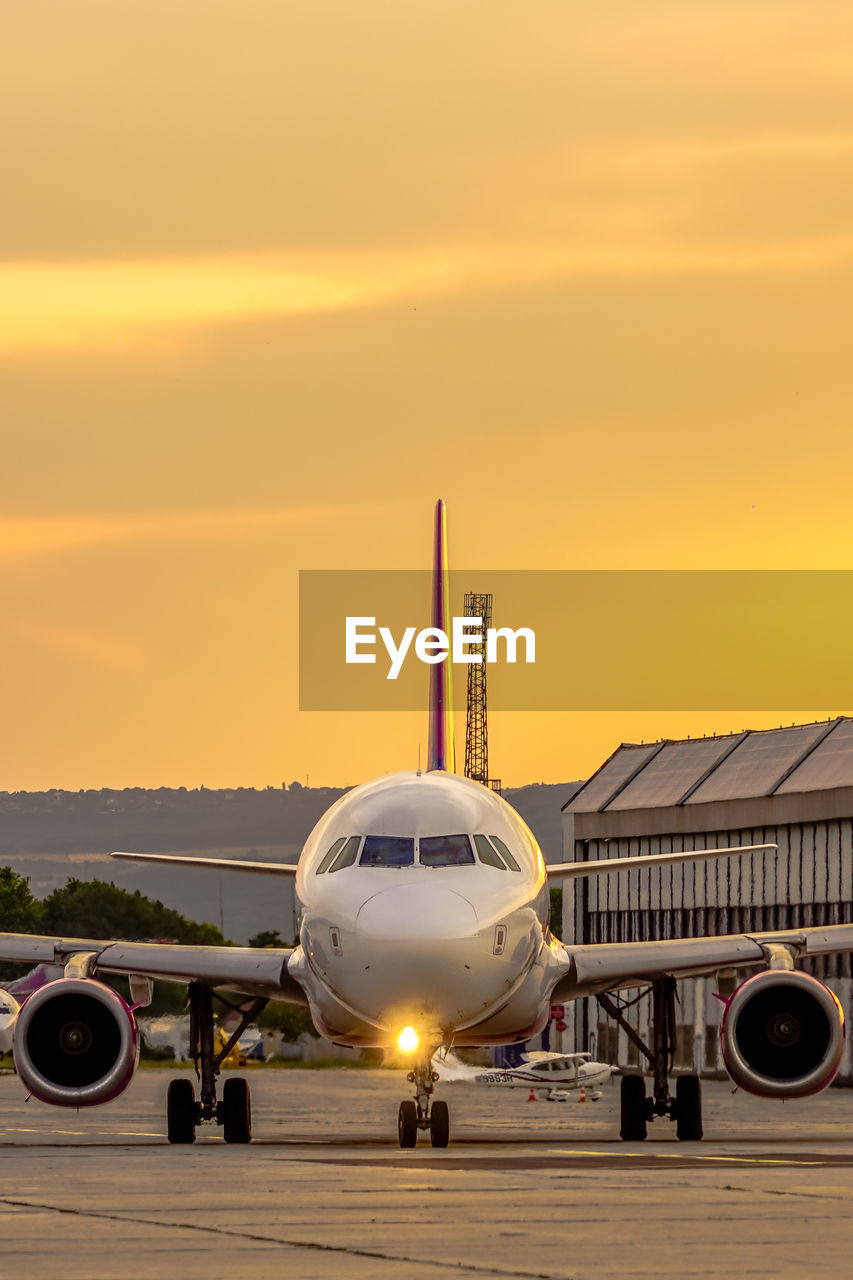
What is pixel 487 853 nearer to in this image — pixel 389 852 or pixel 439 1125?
pixel 389 852

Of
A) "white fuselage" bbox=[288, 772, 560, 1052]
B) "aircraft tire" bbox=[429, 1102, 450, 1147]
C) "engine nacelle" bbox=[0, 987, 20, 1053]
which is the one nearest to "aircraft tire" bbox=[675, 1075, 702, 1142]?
"white fuselage" bbox=[288, 772, 560, 1052]

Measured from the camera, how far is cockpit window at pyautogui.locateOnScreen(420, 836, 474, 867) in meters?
23.4

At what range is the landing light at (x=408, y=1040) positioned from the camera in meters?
23.1

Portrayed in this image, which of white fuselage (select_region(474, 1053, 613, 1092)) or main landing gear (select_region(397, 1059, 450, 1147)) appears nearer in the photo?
main landing gear (select_region(397, 1059, 450, 1147))

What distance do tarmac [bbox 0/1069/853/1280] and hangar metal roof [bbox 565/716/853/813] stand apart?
136 feet

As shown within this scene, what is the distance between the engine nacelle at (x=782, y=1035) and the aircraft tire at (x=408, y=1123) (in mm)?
4020

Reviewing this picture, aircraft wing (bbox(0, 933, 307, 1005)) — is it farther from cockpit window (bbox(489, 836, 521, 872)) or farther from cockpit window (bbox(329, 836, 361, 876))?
cockpit window (bbox(489, 836, 521, 872))

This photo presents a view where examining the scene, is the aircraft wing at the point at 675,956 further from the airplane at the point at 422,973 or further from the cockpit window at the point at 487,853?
the cockpit window at the point at 487,853

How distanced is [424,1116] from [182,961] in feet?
17.4

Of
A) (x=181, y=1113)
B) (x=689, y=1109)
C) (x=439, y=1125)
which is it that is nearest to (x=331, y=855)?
(x=439, y=1125)

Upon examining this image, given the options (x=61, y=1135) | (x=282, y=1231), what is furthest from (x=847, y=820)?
(x=282, y=1231)

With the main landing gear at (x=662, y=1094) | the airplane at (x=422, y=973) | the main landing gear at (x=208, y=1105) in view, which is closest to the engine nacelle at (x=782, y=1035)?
the airplane at (x=422, y=973)

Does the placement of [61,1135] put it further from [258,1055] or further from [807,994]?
[258,1055]

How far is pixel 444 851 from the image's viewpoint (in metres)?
23.5
